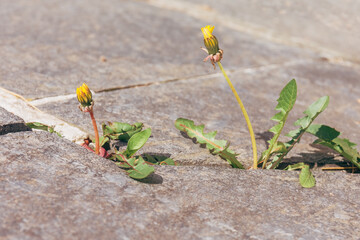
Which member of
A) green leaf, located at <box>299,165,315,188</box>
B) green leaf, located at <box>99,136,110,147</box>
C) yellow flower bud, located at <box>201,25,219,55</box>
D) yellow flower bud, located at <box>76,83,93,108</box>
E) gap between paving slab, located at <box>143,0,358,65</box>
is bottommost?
green leaf, located at <box>99,136,110,147</box>

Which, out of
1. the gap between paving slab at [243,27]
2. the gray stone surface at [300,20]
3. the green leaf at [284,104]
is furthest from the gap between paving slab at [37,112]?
the gray stone surface at [300,20]

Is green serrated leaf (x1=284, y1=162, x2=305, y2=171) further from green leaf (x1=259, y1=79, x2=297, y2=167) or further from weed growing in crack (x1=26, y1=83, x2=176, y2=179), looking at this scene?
weed growing in crack (x1=26, y1=83, x2=176, y2=179)

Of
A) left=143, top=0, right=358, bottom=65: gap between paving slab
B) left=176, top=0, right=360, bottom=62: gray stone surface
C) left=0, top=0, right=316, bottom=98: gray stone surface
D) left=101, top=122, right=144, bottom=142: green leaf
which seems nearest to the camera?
left=101, top=122, right=144, bottom=142: green leaf

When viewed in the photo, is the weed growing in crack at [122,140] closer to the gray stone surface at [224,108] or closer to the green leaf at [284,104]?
the gray stone surface at [224,108]

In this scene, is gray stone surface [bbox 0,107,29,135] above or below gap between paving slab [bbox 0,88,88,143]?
above

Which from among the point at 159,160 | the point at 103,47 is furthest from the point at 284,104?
the point at 103,47

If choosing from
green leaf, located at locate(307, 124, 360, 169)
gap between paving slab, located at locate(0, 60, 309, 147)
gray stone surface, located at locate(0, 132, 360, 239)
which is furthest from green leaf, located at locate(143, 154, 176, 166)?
green leaf, located at locate(307, 124, 360, 169)

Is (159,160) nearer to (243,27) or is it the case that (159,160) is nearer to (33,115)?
(33,115)

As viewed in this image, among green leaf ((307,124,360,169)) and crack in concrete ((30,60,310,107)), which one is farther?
crack in concrete ((30,60,310,107))
